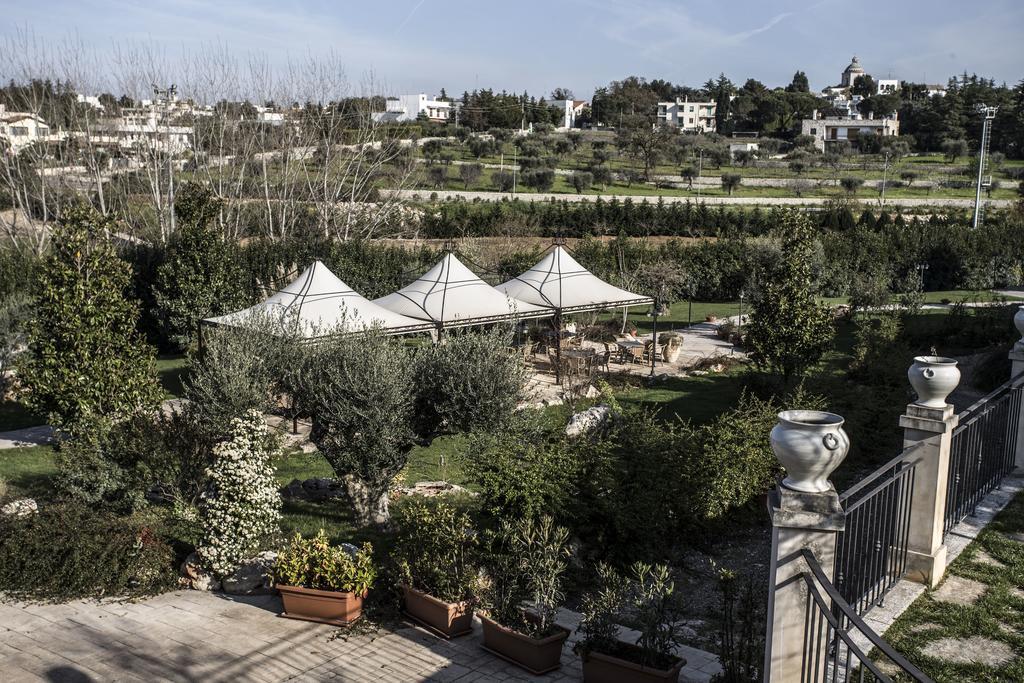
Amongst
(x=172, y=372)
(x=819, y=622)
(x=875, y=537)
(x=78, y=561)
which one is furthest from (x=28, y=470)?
(x=819, y=622)

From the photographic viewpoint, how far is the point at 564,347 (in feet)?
60.7

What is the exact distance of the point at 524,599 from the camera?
20.6 ft

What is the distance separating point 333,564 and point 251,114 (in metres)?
27.6

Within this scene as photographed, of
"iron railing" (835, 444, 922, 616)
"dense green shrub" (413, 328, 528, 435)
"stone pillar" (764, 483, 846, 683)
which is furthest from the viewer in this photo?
"dense green shrub" (413, 328, 528, 435)

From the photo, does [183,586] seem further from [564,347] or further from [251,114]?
[251,114]

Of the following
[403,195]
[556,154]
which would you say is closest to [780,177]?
Result: [556,154]

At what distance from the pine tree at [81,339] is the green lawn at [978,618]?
8.35 metres

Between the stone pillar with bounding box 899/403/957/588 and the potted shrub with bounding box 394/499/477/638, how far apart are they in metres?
3.08

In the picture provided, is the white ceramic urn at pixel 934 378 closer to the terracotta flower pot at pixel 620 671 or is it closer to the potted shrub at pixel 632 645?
the potted shrub at pixel 632 645

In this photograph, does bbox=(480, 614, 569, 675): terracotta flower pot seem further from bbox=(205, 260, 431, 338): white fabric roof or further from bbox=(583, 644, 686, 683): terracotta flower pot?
bbox=(205, 260, 431, 338): white fabric roof

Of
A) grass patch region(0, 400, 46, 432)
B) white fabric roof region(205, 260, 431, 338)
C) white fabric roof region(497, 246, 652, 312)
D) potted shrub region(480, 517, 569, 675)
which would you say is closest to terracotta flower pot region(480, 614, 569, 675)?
potted shrub region(480, 517, 569, 675)

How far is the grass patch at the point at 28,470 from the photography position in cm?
993

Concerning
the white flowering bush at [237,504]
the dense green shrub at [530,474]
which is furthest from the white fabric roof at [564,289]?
the white flowering bush at [237,504]

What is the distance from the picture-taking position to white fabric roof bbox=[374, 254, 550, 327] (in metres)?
15.6
